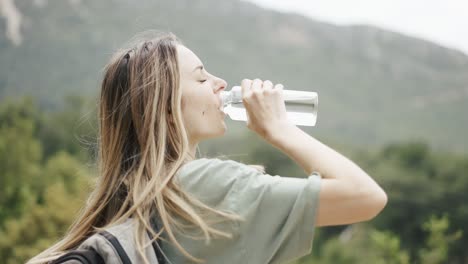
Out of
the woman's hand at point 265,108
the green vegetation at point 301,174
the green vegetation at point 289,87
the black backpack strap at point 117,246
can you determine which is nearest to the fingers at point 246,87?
the woman's hand at point 265,108

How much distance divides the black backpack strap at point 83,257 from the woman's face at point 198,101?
1.30 feet

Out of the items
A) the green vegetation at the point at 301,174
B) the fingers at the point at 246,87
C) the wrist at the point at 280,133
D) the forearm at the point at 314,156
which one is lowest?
the green vegetation at the point at 301,174

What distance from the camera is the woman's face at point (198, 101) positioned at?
150cm

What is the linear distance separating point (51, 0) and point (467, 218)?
48542 mm

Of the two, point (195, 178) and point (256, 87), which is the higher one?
point (256, 87)

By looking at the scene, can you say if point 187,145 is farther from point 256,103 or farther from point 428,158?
point 428,158

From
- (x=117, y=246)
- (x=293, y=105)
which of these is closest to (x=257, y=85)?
(x=293, y=105)

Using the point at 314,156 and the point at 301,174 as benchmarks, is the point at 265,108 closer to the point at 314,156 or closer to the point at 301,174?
the point at 314,156

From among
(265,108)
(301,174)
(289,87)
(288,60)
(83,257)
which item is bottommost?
(301,174)

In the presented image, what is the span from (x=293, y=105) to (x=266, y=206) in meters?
0.42

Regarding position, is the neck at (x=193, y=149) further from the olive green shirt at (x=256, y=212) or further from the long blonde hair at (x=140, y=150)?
the olive green shirt at (x=256, y=212)

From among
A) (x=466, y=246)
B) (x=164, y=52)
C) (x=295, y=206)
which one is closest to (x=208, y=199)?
(x=295, y=206)

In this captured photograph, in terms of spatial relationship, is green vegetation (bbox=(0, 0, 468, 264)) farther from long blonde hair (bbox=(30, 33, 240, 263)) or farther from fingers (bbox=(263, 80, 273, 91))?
fingers (bbox=(263, 80, 273, 91))

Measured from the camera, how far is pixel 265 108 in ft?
4.37
